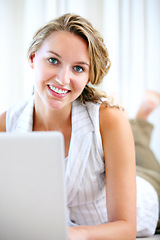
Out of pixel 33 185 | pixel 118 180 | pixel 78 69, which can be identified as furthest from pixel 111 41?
pixel 33 185

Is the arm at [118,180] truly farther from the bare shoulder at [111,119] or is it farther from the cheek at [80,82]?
the cheek at [80,82]

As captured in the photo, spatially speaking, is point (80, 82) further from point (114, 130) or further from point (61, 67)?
point (114, 130)

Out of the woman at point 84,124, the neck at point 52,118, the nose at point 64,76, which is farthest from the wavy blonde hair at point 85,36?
the neck at point 52,118

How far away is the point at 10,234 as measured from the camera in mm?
598

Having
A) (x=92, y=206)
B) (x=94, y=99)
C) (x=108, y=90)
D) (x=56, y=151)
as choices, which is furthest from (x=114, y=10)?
(x=56, y=151)

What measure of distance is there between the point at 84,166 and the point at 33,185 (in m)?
0.64

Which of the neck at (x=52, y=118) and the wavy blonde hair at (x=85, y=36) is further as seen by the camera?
the neck at (x=52, y=118)

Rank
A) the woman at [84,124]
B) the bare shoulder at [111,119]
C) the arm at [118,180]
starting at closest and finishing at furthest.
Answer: the arm at [118,180]
the woman at [84,124]
the bare shoulder at [111,119]

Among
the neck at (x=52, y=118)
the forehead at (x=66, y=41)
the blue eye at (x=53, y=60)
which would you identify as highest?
the forehead at (x=66, y=41)

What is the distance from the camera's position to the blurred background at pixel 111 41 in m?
2.52

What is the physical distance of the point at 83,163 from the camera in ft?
3.81

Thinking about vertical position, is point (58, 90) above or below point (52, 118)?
above

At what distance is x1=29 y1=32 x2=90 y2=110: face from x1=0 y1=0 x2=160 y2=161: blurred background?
1.47m

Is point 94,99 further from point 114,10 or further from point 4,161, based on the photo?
point 114,10
